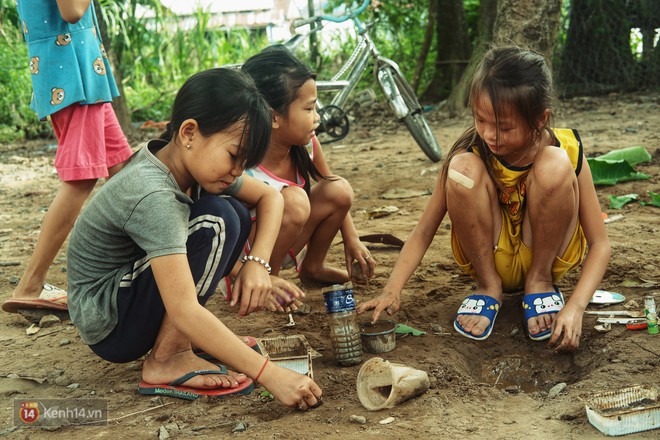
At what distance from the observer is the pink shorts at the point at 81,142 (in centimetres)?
310

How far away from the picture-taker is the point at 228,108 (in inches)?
83.6

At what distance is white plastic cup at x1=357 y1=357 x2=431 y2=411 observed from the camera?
2.10m

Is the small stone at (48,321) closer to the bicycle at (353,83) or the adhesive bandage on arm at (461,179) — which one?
the adhesive bandage on arm at (461,179)

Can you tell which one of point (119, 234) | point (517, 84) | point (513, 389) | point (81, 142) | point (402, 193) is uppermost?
point (517, 84)

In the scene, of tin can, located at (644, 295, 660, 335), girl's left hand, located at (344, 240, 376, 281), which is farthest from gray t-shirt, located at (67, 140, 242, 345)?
tin can, located at (644, 295, 660, 335)

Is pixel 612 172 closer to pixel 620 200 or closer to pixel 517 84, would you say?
pixel 620 200

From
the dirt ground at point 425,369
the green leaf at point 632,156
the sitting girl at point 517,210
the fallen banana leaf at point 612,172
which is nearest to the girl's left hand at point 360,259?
the dirt ground at point 425,369

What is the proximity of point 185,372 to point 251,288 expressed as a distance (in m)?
0.35

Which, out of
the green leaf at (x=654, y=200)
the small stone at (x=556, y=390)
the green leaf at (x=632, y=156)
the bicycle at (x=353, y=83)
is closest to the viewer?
the small stone at (x=556, y=390)

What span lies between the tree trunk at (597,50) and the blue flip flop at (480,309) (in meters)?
6.53

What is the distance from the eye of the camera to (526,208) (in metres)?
2.70

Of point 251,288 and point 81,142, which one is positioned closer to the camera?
point 251,288

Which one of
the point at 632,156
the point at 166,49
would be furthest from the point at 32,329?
the point at 166,49

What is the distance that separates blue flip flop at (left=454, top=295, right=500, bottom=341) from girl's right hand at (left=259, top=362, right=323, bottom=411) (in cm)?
81
